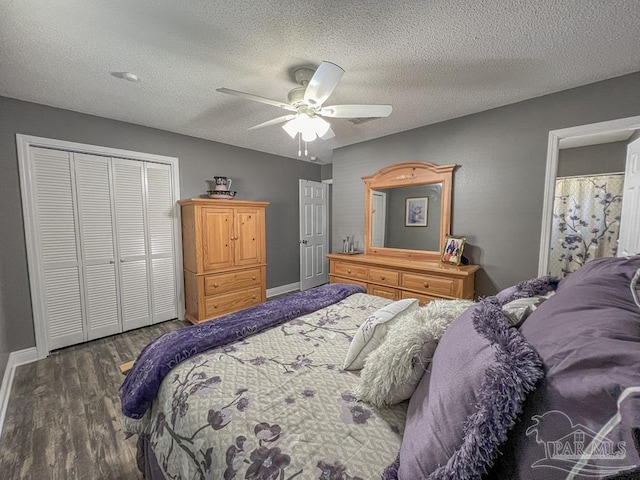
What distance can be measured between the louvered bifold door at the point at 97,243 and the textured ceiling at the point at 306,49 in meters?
0.63

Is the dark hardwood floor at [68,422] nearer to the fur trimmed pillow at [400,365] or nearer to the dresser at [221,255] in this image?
the dresser at [221,255]

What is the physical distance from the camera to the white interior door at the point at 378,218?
3.57 metres

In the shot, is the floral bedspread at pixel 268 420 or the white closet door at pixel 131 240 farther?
the white closet door at pixel 131 240

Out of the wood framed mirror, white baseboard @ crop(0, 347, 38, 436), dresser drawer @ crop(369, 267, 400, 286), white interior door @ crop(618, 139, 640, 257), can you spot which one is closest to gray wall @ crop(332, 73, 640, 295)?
the wood framed mirror

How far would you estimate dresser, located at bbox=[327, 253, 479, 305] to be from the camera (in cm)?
261

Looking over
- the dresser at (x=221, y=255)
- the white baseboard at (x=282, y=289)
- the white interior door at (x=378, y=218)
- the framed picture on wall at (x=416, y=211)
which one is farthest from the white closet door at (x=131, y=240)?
the framed picture on wall at (x=416, y=211)

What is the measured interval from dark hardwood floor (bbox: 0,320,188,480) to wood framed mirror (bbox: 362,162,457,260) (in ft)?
10.2

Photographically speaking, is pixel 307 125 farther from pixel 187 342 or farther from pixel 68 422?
pixel 68 422

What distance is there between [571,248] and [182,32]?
5.14 meters

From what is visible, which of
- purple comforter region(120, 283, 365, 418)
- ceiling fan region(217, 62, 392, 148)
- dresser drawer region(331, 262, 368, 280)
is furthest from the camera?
dresser drawer region(331, 262, 368, 280)

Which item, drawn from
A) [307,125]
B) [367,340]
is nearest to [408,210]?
[307,125]

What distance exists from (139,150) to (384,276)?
327 centimetres

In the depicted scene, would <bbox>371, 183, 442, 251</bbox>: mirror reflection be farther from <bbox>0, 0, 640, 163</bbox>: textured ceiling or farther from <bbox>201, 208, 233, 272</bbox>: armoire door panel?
<bbox>201, 208, 233, 272</bbox>: armoire door panel

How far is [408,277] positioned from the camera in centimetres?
290
